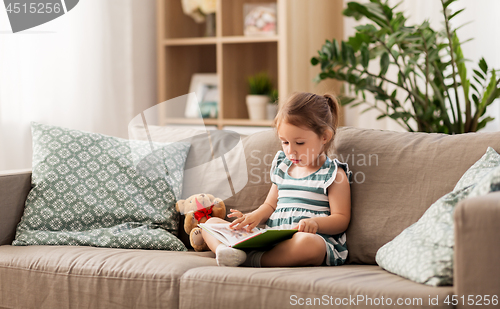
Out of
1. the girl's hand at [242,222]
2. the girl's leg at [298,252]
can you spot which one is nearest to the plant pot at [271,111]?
the girl's hand at [242,222]

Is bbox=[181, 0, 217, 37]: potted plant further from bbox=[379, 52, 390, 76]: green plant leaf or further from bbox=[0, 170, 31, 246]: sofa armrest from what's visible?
bbox=[0, 170, 31, 246]: sofa armrest

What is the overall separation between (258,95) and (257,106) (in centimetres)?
7

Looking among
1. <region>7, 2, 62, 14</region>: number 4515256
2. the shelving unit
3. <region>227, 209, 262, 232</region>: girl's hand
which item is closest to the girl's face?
<region>227, 209, 262, 232</region>: girl's hand

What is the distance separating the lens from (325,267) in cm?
140

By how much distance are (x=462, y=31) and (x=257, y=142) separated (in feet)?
4.44

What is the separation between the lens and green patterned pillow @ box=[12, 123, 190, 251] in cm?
164

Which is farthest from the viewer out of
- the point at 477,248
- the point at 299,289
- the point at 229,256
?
the point at 229,256

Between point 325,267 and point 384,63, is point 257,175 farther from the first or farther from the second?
point 384,63

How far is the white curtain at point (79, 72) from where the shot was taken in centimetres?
235

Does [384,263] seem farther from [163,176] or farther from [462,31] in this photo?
[462,31]

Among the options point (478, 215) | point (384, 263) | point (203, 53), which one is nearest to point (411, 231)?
point (384, 263)

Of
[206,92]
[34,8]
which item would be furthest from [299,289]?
[206,92]

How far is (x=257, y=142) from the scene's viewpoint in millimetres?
1804

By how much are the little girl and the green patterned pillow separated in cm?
22
